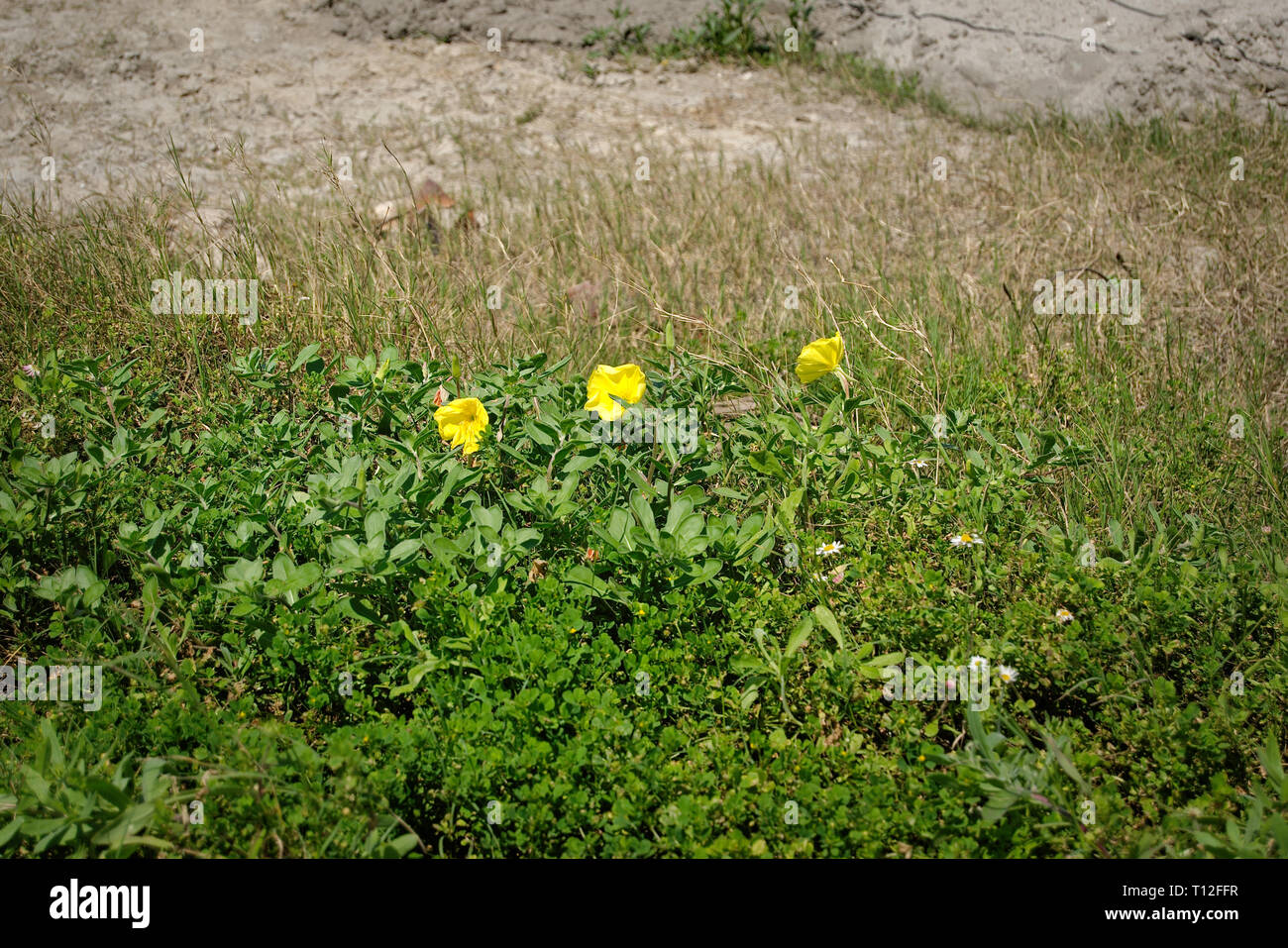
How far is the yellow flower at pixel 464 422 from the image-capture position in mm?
2434

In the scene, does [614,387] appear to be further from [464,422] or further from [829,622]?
[829,622]

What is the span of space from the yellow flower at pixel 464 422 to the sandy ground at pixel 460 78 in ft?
8.92

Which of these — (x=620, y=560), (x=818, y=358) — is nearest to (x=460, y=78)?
(x=818, y=358)

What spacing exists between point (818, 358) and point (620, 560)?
0.88 m

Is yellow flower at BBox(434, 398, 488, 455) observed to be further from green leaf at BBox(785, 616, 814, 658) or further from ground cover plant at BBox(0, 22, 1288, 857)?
green leaf at BBox(785, 616, 814, 658)

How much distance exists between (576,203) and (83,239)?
7.21 ft

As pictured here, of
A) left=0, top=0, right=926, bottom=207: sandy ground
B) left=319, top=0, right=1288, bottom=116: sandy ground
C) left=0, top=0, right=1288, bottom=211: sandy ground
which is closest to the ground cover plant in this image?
left=0, top=0, right=926, bottom=207: sandy ground

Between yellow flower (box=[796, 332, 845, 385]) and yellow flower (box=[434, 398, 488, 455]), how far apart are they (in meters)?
0.93

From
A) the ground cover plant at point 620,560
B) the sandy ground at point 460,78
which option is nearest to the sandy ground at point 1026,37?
the sandy ground at point 460,78

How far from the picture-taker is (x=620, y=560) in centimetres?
205

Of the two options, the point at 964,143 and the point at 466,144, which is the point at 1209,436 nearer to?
the point at 964,143

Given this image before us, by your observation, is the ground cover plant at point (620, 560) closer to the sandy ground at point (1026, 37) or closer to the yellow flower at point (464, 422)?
the yellow flower at point (464, 422)

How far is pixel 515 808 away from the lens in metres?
1.62
